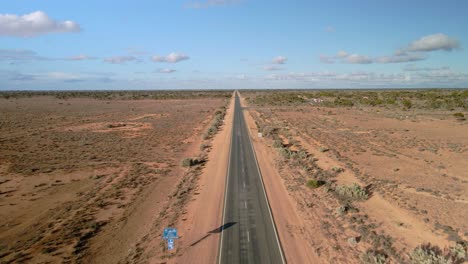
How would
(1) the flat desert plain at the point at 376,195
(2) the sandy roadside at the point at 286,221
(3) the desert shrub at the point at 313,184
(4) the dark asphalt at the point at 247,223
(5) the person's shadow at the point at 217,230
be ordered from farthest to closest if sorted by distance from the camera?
(3) the desert shrub at the point at 313,184, (5) the person's shadow at the point at 217,230, (1) the flat desert plain at the point at 376,195, (2) the sandy roadside at the point at 286,221, (4) the dark asphalt at the point at 247,223

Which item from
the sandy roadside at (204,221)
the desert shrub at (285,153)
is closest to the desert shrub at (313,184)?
the sandy roadside at (204,221)

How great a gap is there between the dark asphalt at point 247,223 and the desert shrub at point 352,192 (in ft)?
23.7

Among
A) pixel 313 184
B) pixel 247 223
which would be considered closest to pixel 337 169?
pixel 313 184

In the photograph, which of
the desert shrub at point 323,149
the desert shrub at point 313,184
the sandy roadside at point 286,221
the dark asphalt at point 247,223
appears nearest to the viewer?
the dark asphalt at point 247,223

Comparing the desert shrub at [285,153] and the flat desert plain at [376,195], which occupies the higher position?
the desert shrub at [285,153]

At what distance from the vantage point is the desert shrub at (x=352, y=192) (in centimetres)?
2484

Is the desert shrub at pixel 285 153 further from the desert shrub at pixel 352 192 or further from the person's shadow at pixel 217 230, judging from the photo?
the person's shadow at pixel 217 230

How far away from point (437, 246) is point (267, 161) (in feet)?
69.9

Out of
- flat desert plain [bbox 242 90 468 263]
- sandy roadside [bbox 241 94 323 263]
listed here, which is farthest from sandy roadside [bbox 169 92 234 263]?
flat desert plain [bbox 242 90 468 263]

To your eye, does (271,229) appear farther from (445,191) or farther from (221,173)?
(445,191)

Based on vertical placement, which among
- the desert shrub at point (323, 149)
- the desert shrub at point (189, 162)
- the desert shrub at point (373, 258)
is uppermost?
the desert shrub at point (323, 149)

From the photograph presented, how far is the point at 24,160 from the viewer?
121 feet

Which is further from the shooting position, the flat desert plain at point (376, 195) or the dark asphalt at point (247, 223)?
the flat desert plain at point (376, 195)

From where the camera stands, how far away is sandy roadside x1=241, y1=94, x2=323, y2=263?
54.8 ft
